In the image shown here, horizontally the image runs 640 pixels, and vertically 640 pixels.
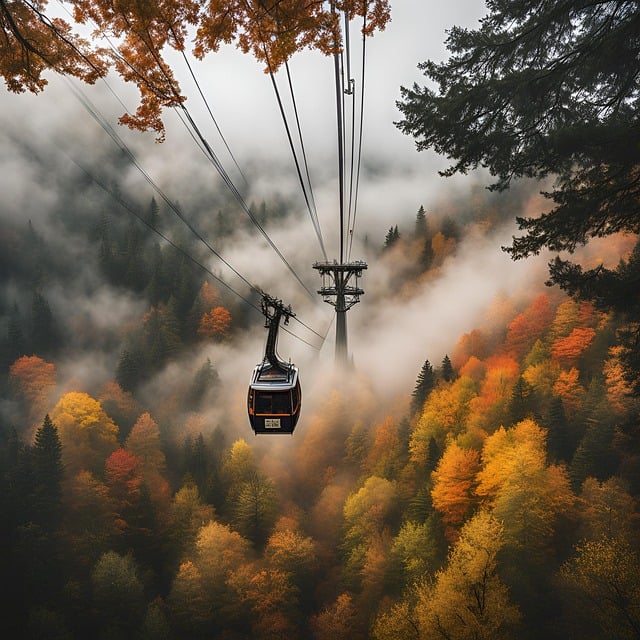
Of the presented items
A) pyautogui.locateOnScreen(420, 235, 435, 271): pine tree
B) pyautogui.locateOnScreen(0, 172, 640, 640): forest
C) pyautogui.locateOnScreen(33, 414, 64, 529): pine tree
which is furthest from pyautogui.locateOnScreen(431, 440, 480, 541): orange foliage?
pyautogui.locateOnScreen(420, 235, 435, 271): pine tree

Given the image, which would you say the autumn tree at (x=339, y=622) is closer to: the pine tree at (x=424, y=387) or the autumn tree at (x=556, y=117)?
the pine tree at (x=424, y=387)

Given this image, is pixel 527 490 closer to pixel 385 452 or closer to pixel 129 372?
pixel 385 452

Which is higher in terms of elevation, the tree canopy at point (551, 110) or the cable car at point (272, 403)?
the tree canopy at point (551, 110)

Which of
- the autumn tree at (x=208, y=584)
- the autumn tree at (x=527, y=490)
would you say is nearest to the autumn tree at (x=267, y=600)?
the autumn tree at (x=208, y=584)

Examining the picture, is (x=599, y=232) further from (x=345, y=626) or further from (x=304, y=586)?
(x=304, y=586)

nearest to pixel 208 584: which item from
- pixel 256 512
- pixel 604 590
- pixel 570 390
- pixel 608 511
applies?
pixel 256 512

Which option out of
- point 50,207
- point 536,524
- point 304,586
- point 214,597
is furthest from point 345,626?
point 50,207
